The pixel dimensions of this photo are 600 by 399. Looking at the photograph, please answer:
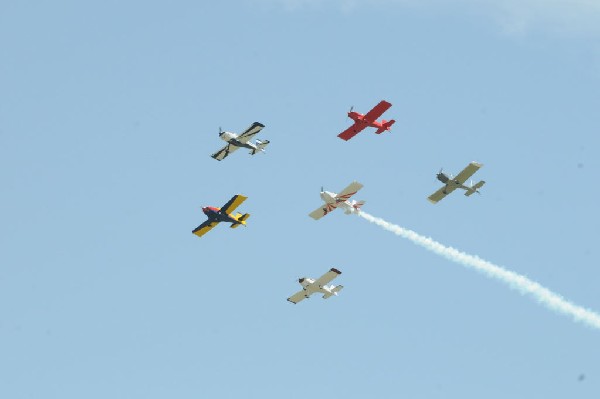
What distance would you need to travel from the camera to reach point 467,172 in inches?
6988

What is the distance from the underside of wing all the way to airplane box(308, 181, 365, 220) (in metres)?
11.0

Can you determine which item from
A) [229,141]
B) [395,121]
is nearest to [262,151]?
[229,141]

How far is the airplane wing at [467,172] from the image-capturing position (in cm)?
17675

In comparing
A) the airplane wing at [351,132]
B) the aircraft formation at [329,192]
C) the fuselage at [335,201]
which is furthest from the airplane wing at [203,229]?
the airplane wing at [351,132]

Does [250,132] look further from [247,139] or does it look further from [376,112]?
[376,112]

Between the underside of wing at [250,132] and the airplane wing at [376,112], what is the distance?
12.8 m

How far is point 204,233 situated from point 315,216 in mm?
13993

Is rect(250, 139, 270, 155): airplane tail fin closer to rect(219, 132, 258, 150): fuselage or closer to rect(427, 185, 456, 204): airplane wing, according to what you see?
rect(219, 132, 258, 150): fuselage

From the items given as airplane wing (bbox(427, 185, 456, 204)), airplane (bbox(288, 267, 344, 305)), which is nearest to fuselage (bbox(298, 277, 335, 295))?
airplane (bbox(288, 267, 344, 305))

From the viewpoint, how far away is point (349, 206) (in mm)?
176250

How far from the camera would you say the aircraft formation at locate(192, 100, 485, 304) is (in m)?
176

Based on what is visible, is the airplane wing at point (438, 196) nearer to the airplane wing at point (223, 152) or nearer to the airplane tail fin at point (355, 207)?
the airplane tail fin at point (355, 207)

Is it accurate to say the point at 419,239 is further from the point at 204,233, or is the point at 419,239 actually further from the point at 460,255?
the point at 204,233

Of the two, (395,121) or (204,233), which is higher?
(395,121)
